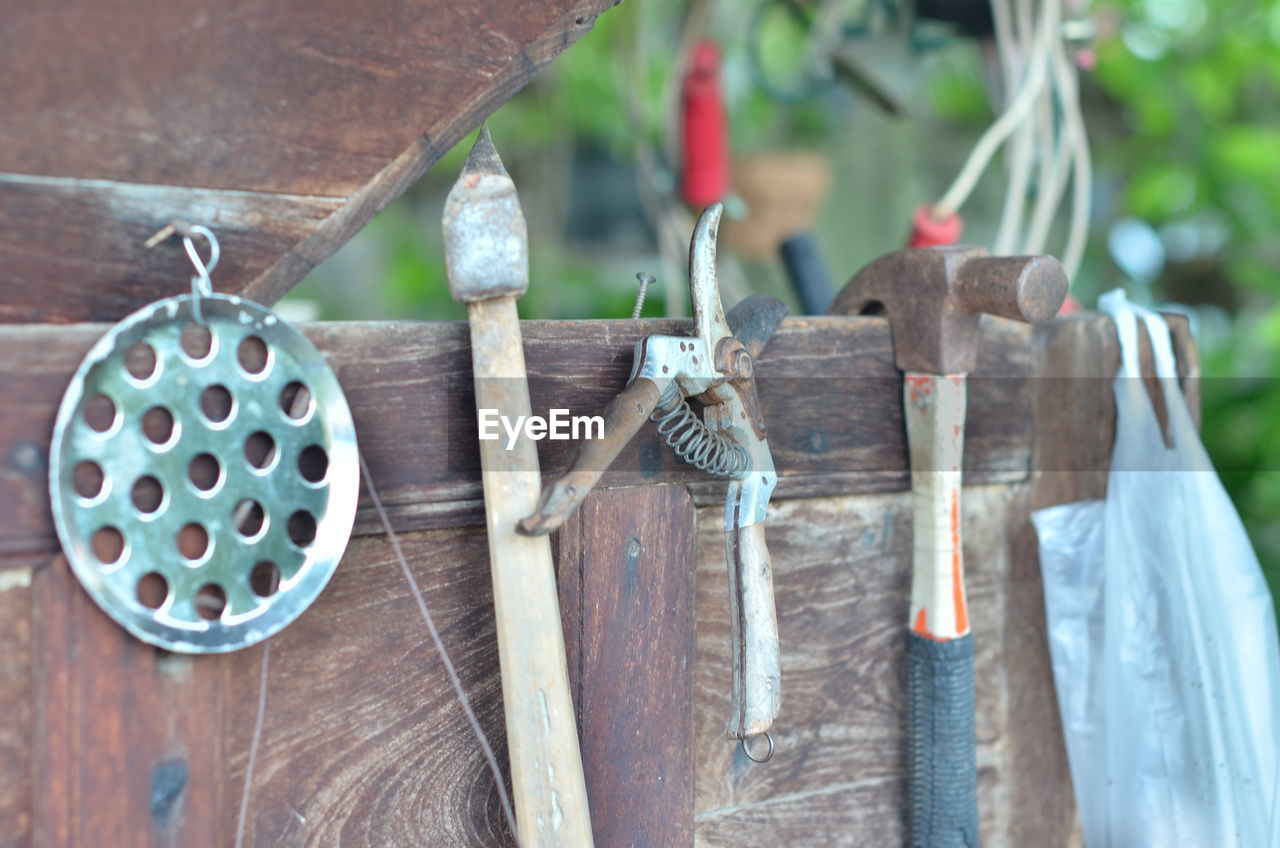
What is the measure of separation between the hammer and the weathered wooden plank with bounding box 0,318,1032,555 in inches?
1.0

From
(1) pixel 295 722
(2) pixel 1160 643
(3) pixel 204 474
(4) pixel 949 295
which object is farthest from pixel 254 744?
(2) pixel 1160 643

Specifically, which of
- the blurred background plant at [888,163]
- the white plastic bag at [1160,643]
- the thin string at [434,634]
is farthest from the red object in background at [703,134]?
the thin string at [434,634]

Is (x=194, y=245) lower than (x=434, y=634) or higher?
higher

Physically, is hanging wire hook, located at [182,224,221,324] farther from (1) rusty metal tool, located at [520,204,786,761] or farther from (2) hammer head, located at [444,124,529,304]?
(1) rusty metal tool, located at [520,204,786,761]

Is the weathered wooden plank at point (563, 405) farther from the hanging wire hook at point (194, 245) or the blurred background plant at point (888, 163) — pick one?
the blurred background plant at point (888, 163)

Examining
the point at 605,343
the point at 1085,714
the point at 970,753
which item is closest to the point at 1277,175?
the point at 1085,714

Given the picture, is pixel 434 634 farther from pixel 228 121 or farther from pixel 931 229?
pixel 931 229

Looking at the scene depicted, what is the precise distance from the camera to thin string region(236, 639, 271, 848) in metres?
0.55

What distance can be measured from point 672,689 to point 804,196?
165cm

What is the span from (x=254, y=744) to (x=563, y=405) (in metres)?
0.27

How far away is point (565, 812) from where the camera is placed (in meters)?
0.55

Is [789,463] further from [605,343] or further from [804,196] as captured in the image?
[804,196]

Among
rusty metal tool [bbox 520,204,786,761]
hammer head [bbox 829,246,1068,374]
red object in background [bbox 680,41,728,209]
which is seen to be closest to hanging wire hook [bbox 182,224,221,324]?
rusty metal tool [bbox 520,204,786,761]

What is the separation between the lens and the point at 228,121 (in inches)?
21.4
